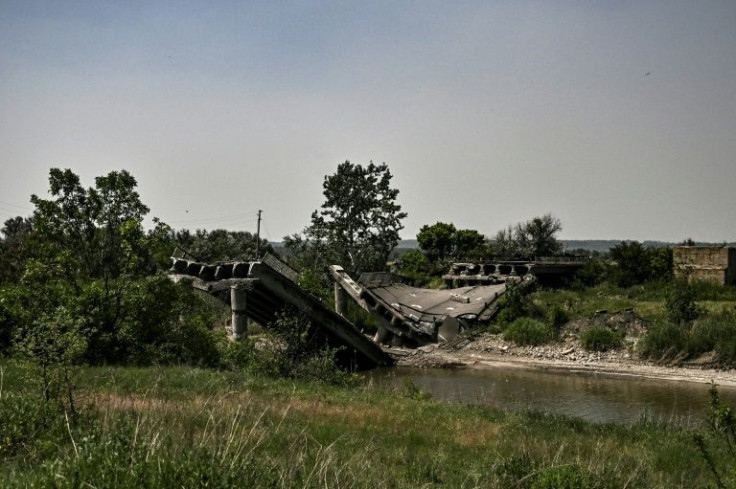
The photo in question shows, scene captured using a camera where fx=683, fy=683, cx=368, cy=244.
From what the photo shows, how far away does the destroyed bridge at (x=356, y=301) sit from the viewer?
22.7 metres

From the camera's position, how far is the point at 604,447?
424 inches

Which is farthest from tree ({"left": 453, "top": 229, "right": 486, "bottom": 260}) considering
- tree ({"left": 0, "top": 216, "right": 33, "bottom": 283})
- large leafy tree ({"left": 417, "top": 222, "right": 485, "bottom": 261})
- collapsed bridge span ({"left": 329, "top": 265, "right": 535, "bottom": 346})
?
tree ({"left": 0, "top": 216, "right": 33, "bottom": 283})

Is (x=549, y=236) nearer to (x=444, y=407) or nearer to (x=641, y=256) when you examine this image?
(x=641, y=256)

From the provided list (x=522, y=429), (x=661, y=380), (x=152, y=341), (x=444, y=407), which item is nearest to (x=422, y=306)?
(x=661, y=380)

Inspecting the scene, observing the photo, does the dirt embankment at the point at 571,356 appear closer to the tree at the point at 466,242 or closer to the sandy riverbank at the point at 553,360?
the sandy riverbank at the point at 553,360

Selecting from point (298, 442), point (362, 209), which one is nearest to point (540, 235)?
point (362, 209)

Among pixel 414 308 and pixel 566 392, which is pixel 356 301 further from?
pixel 566 392

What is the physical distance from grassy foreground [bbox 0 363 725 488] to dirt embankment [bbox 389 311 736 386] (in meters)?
11.5

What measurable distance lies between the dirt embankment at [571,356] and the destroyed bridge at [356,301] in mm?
1156

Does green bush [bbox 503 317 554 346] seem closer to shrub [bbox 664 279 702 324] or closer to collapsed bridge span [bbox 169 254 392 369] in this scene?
shrub [bbox 664 279 702 324]

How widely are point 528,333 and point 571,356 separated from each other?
2374mm

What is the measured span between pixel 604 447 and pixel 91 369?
35.4 ft

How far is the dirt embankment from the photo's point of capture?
2484 centimetres

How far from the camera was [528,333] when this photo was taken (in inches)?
1171
